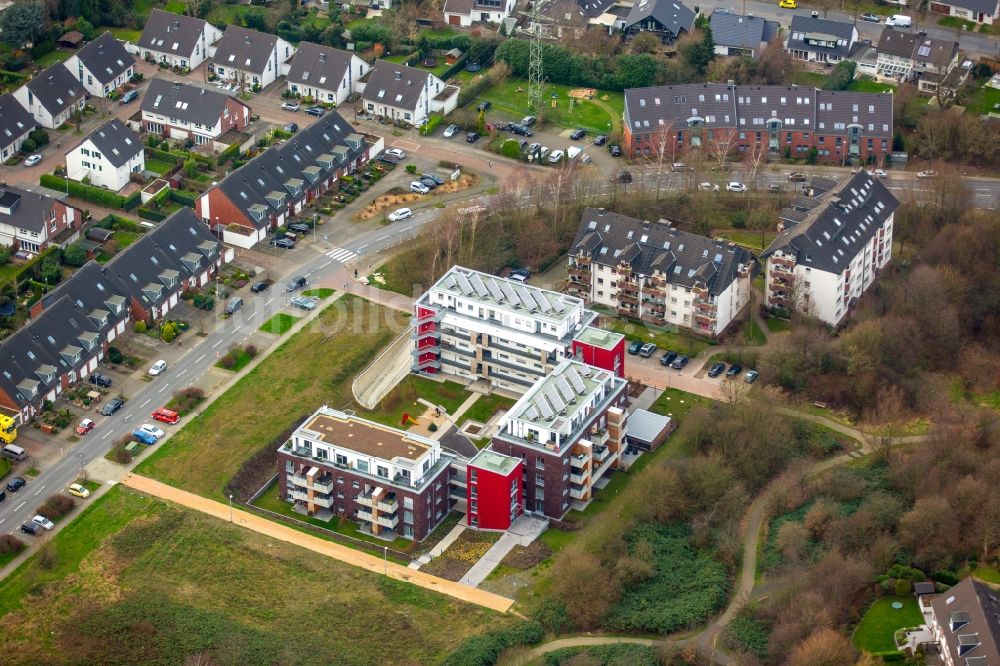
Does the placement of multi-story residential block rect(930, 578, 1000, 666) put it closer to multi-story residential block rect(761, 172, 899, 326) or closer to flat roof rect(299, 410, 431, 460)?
flat roof rect(299, 410, 431, 460)

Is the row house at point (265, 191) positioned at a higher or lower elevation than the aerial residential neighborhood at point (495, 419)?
higher

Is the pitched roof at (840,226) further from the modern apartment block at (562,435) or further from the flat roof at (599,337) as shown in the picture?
the modern apartment block at (562,435)

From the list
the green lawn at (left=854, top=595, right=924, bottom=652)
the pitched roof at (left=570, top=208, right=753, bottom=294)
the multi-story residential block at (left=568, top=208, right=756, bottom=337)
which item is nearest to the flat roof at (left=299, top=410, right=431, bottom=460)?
the multi-story residential block at (left=568, top=208, right=756, bottom=337)

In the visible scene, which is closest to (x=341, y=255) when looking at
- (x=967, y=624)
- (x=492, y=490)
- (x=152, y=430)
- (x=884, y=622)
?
(x=152, y=430)

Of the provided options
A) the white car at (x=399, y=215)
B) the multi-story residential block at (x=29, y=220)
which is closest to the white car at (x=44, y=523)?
the multi-story residential block at (x=29, y=220)

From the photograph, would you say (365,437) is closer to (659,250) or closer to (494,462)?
(494,462)

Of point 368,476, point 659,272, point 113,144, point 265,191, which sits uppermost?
point 113,144

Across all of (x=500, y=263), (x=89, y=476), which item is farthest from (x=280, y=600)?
(x=500, y=263)
